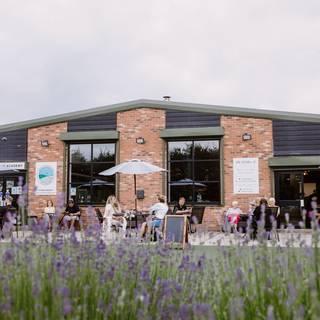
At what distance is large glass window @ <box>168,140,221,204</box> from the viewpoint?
16203mm

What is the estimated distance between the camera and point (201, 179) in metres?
16.3

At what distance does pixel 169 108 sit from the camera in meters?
16.7

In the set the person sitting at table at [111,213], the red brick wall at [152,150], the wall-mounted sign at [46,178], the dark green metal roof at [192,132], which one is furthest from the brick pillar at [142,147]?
the person sitting at table at [111,213]

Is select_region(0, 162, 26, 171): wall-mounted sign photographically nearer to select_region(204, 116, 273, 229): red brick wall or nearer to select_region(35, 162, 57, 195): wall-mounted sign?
select_region(35, 162, 57, 195): wall-mounted sign

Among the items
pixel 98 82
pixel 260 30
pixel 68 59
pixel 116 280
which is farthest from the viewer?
pixel 98 82

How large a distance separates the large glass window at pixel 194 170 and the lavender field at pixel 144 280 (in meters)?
12.5

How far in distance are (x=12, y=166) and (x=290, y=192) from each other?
29.2 ft

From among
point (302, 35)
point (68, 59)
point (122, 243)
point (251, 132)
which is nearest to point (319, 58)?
point (302, 35)

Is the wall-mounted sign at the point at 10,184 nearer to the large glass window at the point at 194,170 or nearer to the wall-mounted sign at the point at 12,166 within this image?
the wall-mounted sign at the point at 12,166

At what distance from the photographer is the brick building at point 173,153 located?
15719mm

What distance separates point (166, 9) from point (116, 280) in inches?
504

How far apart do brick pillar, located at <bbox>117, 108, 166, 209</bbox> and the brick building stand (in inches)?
1.2

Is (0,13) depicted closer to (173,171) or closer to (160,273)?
(173,171)

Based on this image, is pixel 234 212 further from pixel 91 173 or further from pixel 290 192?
pixel 91 173
